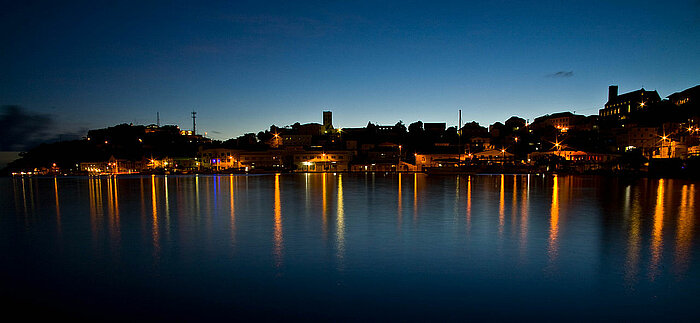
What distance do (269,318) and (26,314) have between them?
116 inches

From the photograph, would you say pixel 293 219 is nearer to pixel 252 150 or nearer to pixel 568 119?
pixel 252 150

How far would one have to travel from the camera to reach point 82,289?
504 centimetres

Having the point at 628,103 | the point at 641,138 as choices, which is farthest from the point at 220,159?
the point at 628,103

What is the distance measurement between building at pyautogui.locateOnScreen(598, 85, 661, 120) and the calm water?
219 feet

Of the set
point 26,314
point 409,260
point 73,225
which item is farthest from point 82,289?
point 73,225

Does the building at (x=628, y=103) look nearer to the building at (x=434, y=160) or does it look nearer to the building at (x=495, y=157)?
the building at (x=495, y=157)

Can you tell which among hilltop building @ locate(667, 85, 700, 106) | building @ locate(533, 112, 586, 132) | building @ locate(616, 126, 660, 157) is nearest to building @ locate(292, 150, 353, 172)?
building @ locate(616, 126, 660, 157)

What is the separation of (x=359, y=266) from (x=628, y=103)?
3085 inches

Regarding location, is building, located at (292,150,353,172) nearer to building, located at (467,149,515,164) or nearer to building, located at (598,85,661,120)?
building, located at (467,149,515,164)

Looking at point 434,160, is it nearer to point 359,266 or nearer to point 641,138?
point 641,138

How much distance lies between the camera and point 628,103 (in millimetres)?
64875

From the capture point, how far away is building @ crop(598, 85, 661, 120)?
62.8m

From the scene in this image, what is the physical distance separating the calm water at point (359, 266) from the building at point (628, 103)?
66672 millimetres

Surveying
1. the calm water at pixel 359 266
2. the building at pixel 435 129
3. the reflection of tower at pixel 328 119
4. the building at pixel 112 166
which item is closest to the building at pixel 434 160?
the building at pixel 435 129
